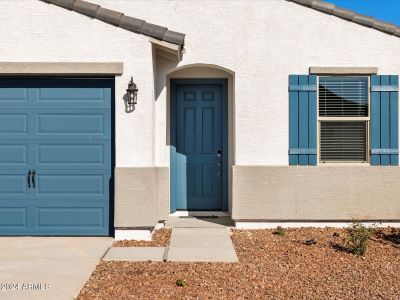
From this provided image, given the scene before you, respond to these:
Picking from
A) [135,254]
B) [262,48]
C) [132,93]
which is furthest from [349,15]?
[135,254]

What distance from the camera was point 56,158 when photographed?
21.8ft

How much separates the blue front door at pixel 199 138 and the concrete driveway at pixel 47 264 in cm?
223

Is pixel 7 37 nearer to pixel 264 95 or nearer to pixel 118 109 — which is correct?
pixel 118 109

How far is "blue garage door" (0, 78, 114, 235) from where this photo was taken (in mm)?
6641

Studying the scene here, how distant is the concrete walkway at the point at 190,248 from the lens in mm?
5484

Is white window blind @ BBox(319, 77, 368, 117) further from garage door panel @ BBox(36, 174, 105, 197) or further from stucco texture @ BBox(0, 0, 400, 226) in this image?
garage door panel @ BBox(36, 174, 105, 197)

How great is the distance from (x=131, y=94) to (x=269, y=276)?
133 inches

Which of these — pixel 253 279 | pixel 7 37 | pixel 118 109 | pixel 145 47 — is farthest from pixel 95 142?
pixel 253 279

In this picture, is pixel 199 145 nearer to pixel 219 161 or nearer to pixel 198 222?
pixel 219 161

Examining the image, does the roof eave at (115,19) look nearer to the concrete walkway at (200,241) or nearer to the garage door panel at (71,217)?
the garage door panel at (71,217)

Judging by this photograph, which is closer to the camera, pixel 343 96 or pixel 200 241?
pixel 200 241

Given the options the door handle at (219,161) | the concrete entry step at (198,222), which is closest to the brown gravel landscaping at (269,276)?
the concrete entry step at (198,222)

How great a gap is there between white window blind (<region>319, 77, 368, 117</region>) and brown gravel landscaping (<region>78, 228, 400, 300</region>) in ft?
7.79

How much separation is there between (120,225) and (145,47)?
2786mm
